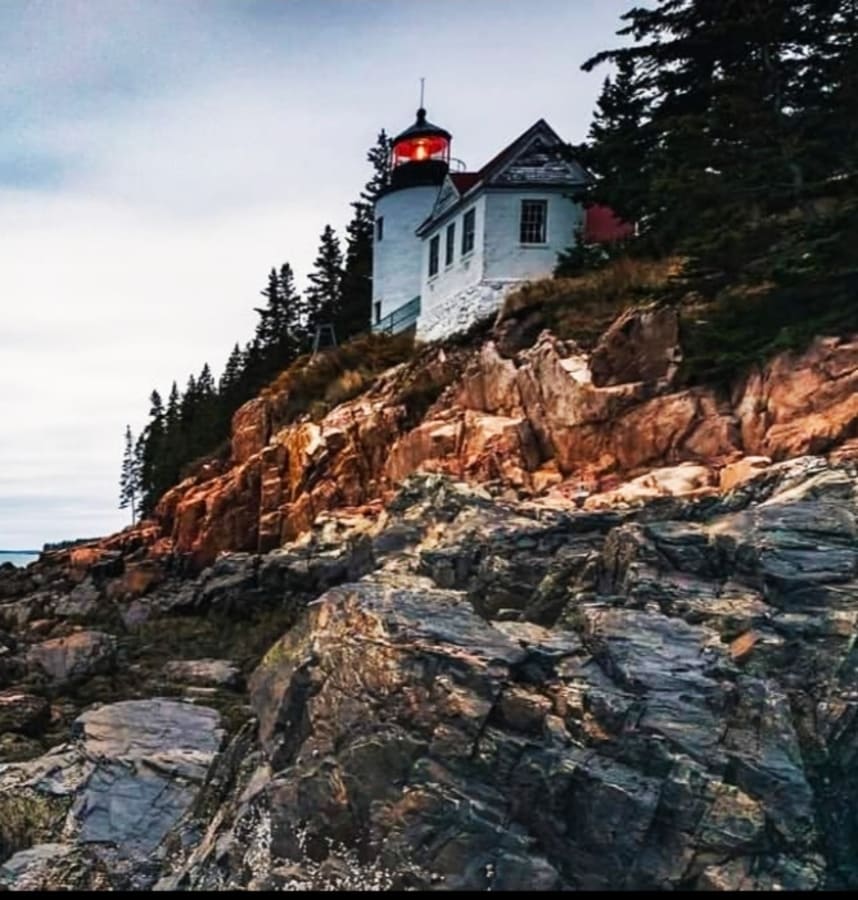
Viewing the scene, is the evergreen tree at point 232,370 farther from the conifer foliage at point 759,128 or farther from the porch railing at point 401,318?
the conifer foliage at point 759,128

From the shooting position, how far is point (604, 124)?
35344 mm

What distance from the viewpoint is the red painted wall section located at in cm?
3047

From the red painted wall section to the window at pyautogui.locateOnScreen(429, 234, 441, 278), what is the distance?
5.67m

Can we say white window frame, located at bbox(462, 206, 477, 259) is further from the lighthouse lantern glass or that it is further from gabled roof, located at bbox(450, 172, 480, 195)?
the lighthouse lantern glass

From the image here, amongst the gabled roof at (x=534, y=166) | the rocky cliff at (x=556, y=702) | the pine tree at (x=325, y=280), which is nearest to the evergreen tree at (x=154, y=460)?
the pine tree at (x=325, y=280)

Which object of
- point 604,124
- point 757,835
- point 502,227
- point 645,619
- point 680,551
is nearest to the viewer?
point 757,835

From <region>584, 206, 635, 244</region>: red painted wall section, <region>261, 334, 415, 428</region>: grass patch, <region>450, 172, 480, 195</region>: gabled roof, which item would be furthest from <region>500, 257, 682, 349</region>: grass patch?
<region>450, 172, 480, 195</region>: gabled roof

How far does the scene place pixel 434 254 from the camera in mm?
34094

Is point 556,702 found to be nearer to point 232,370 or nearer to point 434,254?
point 434,254

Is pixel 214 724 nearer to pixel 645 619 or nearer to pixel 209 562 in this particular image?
pixel 645 619

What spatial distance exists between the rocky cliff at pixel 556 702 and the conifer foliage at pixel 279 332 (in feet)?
97.2

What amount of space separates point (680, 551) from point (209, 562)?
863 inches

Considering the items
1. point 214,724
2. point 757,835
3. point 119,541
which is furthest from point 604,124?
point 757,835

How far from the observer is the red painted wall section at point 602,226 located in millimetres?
30469
